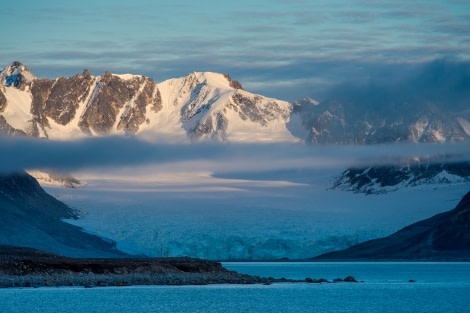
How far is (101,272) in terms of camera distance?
113m

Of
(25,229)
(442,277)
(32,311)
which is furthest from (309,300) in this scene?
(25,229)

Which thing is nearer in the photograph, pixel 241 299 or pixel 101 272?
pixel 241 299

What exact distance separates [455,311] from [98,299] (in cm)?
2827

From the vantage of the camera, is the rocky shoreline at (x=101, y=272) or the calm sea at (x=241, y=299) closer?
the calm sea at (x=241, y=299)

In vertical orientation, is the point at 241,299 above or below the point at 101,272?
below

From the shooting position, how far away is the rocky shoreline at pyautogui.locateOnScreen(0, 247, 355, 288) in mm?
104438

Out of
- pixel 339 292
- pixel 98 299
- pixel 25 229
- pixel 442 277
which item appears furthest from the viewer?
pixel 25 229

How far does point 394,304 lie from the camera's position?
296 feet

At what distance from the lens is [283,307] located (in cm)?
8538

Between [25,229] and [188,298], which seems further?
[25,229]

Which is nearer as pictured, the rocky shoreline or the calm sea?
the calm sea

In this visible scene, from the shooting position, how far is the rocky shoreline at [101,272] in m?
104

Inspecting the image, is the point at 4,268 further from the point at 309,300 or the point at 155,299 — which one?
the point at 309,300

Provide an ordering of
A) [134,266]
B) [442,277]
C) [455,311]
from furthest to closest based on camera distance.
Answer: [442,277] → [134,266] → [455,311]
